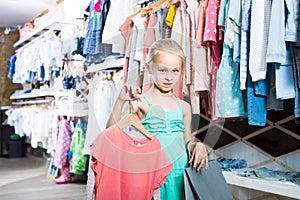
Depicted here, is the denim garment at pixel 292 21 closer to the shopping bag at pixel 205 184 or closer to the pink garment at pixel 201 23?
the pink garment at pixel 201 23

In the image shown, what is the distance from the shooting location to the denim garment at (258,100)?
1644 mm

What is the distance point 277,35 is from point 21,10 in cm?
448

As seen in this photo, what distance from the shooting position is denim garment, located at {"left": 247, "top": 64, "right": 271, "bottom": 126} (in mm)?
1644

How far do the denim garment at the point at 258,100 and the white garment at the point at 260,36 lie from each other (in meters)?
0.05

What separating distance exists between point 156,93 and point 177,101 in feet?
0.25

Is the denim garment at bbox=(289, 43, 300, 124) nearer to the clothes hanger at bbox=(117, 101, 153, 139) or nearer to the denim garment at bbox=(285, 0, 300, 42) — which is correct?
the denim garment at bbox=(285, 0, 300, 42)

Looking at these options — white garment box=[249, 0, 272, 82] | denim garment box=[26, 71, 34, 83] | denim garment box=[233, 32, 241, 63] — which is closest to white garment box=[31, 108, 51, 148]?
denim garment box=[26, 71, 34, 83]

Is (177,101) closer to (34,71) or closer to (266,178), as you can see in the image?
(266,178)

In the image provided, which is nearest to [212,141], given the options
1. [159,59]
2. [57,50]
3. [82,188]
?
[159,59]

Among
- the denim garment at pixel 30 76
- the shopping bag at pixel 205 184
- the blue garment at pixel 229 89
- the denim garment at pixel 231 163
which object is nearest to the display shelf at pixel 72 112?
the denim garment at pixel 30 76

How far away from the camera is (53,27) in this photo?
449 cm

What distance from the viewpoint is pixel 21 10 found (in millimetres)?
5332

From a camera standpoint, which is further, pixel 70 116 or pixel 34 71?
pixel 34 71

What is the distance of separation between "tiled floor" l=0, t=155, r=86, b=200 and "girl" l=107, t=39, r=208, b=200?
2161 millimetres
